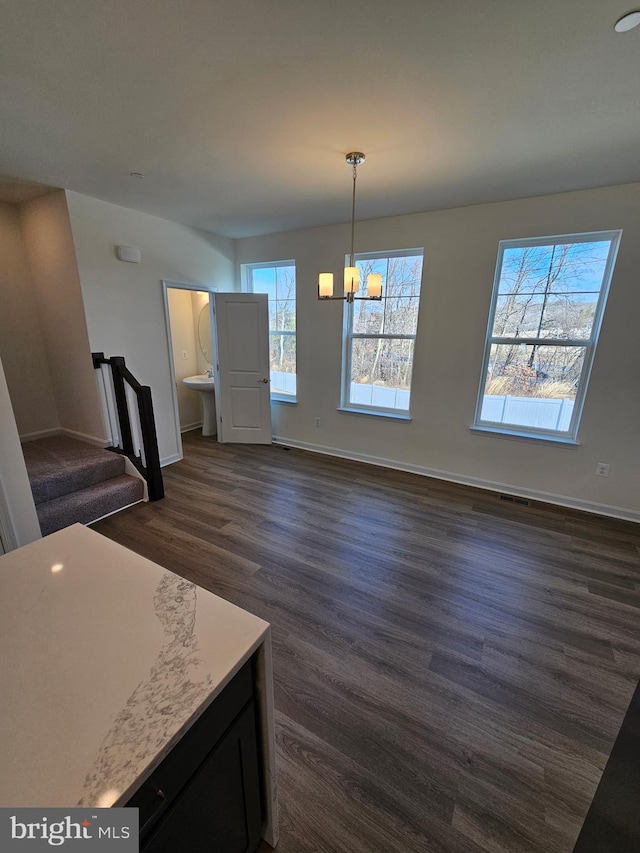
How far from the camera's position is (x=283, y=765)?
1307 mm

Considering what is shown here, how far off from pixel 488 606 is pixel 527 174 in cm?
296

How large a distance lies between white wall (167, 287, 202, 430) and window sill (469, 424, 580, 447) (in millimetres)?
3928

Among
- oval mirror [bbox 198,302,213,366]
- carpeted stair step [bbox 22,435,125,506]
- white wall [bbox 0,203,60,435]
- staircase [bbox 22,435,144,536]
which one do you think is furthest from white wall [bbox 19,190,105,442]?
oval mirror [bbox 198,302,213,366]

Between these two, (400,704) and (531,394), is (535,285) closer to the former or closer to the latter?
(531,394)

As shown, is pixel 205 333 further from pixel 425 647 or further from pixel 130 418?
pixel 425 647

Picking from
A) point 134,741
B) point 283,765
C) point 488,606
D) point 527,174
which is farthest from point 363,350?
point 134,741

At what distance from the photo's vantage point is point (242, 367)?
14.8 ft

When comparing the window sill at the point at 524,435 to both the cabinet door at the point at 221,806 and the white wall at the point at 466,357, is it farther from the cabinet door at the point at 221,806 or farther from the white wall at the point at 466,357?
the cabinet door at the point at 221,806

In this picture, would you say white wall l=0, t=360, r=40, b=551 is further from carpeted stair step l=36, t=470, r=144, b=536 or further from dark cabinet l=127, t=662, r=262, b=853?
dark cabinet l=127, t=662, r=262, b=853

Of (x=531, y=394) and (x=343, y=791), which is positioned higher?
(x=531, y=394)

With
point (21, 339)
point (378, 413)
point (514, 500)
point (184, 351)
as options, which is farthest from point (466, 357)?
point (21, 339)

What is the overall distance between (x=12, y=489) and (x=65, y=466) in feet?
4.37

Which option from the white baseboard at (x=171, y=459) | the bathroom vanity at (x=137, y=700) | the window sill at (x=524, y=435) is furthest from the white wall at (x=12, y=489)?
the window sill at (x=524, y=435)

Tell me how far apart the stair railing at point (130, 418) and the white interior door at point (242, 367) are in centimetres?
129
